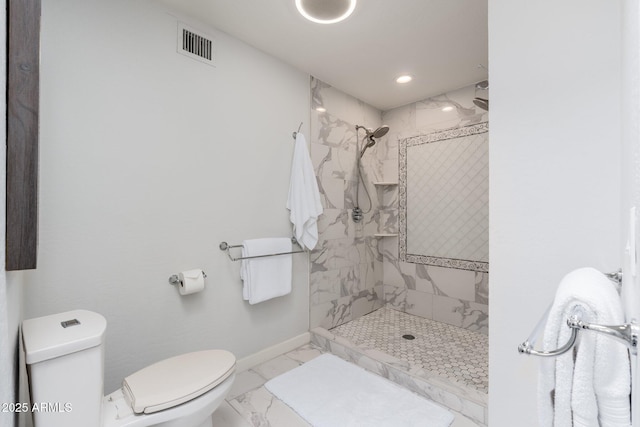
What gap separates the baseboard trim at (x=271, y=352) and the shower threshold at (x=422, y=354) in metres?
0.11

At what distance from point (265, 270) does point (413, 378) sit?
1.24m

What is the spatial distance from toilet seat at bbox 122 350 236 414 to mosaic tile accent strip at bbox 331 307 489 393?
130cm

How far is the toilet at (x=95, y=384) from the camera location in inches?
35.7

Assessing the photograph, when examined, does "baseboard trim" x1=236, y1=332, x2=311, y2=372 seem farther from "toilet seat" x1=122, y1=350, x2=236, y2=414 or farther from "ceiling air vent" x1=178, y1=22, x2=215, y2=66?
"ceiling air vent" x1=178, y1=22, x2=215, y2=66

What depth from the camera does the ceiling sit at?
1.69 m

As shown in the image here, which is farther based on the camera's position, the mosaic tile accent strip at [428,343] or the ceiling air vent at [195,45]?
the mosaic tile accent strip at [428,343]

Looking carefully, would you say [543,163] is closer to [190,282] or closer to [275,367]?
[190,282]

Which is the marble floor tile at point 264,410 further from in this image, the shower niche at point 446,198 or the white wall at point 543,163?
the shower niche at point 446,198

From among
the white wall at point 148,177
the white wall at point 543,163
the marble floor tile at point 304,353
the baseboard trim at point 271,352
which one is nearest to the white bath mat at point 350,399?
the marble floor tile at point 304,353

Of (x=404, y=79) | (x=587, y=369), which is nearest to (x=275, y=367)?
(x=587, y=369)

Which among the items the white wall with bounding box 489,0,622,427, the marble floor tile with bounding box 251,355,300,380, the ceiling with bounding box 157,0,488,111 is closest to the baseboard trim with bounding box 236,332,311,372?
the marble floor tile with bounding box 251,355,300,380

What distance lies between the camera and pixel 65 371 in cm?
93

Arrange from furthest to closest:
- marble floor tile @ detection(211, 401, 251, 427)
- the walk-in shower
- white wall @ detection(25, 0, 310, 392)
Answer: the walk-in shower, marble floor tile @ detection(211, 401, 251, 427), white wall @ detection(25, 0, 310, 392)

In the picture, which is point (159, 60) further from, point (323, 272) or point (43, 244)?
point (323, 272)
